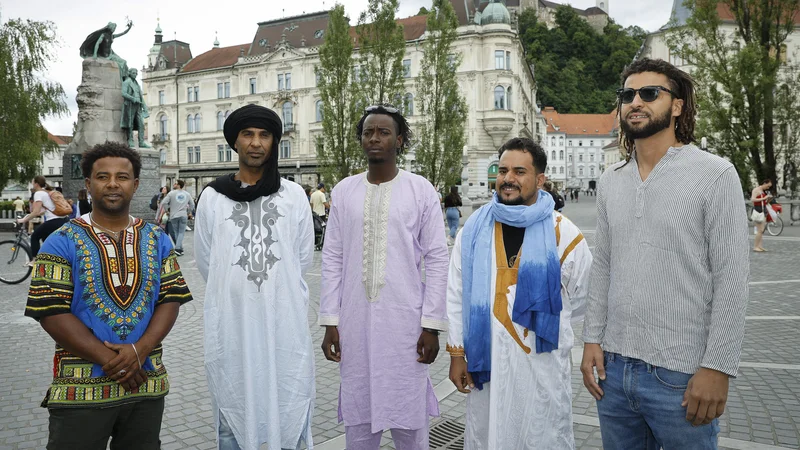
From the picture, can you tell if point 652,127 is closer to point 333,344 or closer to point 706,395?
point 706,395

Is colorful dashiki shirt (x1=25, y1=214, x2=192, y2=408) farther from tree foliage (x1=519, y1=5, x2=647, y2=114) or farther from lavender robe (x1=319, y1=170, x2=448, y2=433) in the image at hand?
tree foliage (x1=519, y1=5, x2=647, y2=114)

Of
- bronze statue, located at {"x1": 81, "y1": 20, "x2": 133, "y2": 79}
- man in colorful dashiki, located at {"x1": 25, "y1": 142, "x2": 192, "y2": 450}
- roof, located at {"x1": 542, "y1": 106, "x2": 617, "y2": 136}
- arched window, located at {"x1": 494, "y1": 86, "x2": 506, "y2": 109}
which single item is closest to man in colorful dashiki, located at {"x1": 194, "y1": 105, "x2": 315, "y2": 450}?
man in colorful dashiki, located at {"x1": 25, "y1": 142, "x2": 192, "y2": 450}

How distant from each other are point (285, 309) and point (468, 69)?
48993 mm

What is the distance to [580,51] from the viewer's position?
99.9 m

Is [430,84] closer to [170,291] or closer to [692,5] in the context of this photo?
[692,5]

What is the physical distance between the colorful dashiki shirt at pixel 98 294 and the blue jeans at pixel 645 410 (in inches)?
75.6

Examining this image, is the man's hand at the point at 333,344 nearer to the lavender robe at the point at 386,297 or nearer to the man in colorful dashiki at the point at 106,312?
the lavender robe at the point at 386,297

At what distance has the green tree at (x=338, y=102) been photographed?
27.1 meters

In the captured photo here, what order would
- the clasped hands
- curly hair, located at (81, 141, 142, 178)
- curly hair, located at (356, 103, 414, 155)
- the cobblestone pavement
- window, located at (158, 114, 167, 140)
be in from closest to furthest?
the clasped hands → curly hair, located at (81, 141, 142, 178) → curly hair, located at (356, 103, 414, 155) → the cobblestone pavement → window, located at (158, 114, 167, 140)

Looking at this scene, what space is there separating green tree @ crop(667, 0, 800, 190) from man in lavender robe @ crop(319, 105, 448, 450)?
2189cm

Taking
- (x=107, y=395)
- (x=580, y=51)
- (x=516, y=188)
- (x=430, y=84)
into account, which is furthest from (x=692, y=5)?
(x=580, y=51)

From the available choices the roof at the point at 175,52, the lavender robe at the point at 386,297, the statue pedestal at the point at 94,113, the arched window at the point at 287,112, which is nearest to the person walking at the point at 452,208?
the statue pedestal at the point at 94,113

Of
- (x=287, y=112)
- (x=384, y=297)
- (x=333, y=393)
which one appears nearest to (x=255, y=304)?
(x=384, y=297)

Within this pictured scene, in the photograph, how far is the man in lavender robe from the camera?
123 inches
